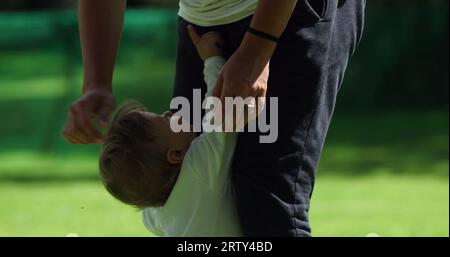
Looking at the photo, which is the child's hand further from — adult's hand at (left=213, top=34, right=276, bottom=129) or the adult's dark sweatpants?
adult's hand at (left=213, top=34, right=276, bottom=129)

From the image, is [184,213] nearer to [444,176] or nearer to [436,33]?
[444,176]

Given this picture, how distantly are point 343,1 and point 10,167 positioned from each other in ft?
23.4

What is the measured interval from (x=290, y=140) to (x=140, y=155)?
18.7 inches

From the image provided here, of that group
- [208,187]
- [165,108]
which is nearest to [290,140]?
[208,187]

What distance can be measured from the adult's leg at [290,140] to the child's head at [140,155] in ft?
0.76

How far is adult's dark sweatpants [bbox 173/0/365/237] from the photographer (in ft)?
10.6

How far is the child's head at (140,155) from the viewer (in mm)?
3369

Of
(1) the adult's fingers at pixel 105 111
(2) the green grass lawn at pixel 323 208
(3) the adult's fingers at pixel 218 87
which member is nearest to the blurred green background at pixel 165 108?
(2) the green grass lawn at pixel 323 208

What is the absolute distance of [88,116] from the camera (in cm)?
336

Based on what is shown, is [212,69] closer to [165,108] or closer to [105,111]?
[105,111]

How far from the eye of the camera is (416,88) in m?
12.0

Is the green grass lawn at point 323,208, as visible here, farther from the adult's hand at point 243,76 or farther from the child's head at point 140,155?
the adult's hand at point 243,76

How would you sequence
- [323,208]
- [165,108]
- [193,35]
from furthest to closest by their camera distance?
[165,108], [323,208], [193,35]

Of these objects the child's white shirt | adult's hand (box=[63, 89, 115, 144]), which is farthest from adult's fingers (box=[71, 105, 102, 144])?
the child's white shirt
